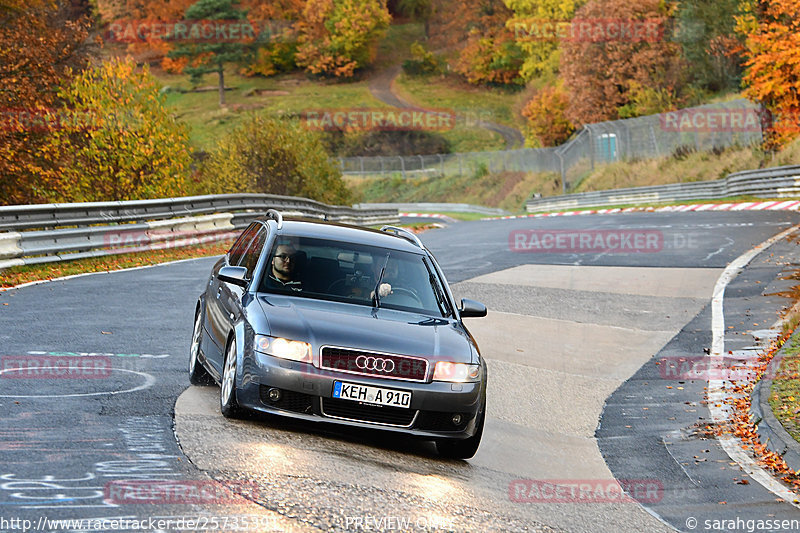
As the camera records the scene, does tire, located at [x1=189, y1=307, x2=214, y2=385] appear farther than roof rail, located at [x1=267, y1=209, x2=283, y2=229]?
Yes

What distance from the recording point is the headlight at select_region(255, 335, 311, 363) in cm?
779

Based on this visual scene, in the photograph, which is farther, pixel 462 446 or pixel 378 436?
pixel 378 436

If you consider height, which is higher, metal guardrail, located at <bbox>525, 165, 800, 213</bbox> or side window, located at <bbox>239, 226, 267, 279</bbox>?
side window, located at <bbox>239, 226, 267, 279</bbox>

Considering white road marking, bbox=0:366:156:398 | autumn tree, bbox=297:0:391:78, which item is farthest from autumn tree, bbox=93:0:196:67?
white road marking, bbox=0:366:156:398

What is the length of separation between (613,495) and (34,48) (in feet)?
89.7

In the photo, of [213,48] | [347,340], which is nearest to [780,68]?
[347,340]

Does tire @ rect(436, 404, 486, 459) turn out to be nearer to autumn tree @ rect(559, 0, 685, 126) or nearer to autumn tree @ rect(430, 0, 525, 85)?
autumn tree @ rect(559, 0, 685, 126)

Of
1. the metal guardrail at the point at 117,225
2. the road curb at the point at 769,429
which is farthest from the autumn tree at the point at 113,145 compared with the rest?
the road curb at the point at 769,429

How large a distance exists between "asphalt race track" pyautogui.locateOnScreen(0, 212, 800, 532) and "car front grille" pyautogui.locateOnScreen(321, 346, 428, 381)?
49 centimetres

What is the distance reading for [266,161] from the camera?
38.9 meters

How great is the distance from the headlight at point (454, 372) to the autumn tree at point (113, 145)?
72.5 ft

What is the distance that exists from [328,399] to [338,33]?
124371mm

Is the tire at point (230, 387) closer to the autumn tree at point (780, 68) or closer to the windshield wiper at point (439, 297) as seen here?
the windshield wiper at point (439, 297)

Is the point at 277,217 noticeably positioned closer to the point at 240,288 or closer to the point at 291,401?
the point at 240,288
